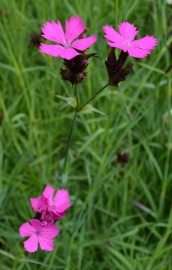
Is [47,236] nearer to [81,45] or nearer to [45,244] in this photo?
[45,244]

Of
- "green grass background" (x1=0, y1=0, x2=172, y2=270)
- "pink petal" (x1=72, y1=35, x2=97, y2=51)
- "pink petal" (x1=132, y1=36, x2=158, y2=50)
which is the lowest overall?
"green grass background" (x1=0, y1=0, x2=172, y2=270)

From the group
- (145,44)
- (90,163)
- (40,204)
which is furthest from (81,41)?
(90,163)

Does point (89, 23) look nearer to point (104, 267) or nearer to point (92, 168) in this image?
point (92, 168)

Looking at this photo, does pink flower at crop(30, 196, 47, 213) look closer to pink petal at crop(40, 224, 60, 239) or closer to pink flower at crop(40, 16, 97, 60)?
pink petal at crop(40, 224, 60, 239)

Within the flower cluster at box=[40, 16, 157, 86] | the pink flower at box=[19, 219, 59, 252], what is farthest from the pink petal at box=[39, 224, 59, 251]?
the flower cluster at box=[40, 16, 157, 86]

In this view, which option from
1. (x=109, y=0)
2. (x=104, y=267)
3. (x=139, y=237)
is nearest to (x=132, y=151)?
(x=139, y=237)
